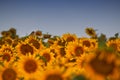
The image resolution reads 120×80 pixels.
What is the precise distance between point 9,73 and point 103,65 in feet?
10.1

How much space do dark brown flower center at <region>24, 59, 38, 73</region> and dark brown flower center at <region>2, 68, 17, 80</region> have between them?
2.03 feet

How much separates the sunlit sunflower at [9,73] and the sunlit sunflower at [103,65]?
2539 millimetres

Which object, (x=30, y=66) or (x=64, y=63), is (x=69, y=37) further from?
(x=64, y=63)

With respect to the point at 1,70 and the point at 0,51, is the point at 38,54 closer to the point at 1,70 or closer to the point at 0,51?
the point at 0,51

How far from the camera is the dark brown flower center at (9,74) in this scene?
21.7 feet

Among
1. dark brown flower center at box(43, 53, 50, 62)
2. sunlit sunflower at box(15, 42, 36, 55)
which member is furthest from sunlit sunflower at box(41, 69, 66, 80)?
sunlit sunflower at box(15, 42, 36, 55)

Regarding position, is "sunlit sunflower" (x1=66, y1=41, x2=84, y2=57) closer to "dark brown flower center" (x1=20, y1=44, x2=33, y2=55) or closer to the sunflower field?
the sunflower field

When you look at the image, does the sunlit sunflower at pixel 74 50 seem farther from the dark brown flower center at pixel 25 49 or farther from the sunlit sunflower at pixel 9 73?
the sunlit sunflower at pixel 9 73

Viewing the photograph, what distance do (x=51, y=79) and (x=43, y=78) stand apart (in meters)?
0.12

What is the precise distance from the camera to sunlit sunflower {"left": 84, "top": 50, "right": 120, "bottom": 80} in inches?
168

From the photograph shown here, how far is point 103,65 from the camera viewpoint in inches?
172

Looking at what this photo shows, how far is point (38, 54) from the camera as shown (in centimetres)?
1062

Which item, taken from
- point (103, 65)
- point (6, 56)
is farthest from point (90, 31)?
point (103, 65)

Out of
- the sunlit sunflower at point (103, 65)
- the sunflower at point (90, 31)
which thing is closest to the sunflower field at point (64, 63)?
the sunlit sunflower at point (103, 65)
